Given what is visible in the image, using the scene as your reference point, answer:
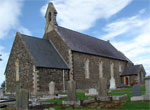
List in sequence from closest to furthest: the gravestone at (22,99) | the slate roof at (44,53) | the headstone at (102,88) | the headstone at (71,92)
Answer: the gravestone at (22,99)
the headstone at (71,92)
the headstone at (102,88)
the slate roof at (44,53)

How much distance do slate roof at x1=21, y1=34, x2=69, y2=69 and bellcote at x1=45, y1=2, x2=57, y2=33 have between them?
8.72ft

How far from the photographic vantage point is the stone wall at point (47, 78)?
76.0ft

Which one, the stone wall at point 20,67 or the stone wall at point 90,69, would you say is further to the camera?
the stone wall at point 90,69

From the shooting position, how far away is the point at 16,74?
26.7 metres

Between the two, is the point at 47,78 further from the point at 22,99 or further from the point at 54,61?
the point at 22,99

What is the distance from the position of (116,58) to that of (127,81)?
214 inches

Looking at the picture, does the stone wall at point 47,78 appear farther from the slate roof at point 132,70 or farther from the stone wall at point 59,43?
the slate roof at point 132,70

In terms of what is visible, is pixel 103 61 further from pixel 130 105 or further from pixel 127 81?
pixel 130 105

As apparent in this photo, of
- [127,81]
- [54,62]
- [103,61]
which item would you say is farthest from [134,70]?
[54,62]

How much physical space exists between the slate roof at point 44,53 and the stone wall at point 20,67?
0.82 m

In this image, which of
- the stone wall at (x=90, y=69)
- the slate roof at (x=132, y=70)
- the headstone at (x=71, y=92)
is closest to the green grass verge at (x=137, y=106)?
the headstone at (x=71, y=92)

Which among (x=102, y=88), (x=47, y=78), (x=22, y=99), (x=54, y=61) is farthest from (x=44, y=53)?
(x=22, y=99)

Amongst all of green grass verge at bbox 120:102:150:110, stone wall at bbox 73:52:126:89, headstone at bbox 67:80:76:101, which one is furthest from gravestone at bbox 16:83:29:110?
stone wall at bbox 73:52:126:89

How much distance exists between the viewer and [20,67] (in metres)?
25.6
